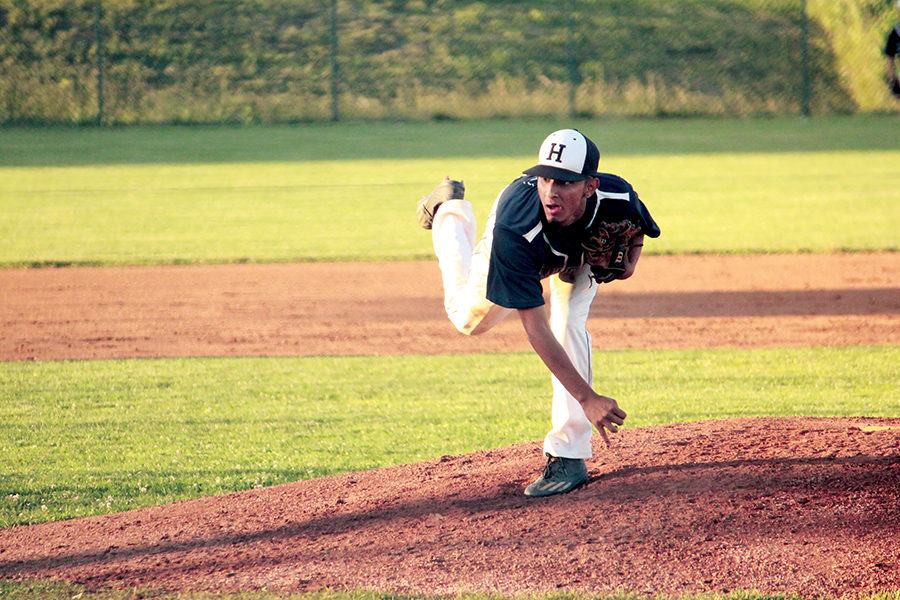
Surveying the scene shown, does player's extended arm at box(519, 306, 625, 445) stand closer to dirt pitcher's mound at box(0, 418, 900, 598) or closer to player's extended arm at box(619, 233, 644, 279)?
dirt pitcher's mound at box(0, 418, 900, 598)

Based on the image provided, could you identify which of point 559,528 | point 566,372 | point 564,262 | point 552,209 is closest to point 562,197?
point 552,209

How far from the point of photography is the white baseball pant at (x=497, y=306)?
437 cm

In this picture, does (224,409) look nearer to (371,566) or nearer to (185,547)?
(185,547)

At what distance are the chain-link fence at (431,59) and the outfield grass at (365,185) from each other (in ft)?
5.75

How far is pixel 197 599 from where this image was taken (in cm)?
360

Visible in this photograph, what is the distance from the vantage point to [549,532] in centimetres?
401

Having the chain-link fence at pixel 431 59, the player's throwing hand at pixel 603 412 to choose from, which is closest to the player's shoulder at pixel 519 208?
the player's throwing hand at pixel 603 412

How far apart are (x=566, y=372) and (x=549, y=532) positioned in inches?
25.4

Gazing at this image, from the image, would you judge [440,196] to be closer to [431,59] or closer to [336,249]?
[336,249]

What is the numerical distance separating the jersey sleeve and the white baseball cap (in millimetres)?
275

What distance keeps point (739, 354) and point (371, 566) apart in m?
4.89

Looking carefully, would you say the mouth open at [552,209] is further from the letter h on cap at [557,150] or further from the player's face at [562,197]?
the letter h on cap at [557,150]

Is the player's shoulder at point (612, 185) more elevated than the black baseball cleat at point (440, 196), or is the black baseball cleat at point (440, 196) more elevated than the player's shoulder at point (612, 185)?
the player's shoulder at point (612, 185)

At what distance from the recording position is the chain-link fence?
90.3 ft
